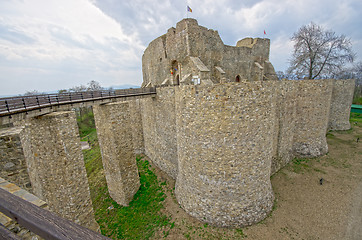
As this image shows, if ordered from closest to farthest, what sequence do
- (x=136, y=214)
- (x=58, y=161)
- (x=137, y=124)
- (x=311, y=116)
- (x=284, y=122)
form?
(x=58, y=161)
(x=136, y=214)
(x=284, y=122)
(x=311, y=116)
(x=137, y=124)

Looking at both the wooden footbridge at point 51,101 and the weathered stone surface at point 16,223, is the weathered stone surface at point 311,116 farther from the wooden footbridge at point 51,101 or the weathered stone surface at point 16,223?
the weathered stone surface at point 16,223

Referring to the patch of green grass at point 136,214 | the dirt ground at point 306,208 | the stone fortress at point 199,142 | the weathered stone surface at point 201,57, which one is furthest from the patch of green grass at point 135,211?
the weathered stone surface at point 201,57

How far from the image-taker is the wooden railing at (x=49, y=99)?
19.8ft

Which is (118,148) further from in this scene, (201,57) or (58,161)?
(201,57)

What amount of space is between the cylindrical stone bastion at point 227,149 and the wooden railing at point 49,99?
16.1 feet

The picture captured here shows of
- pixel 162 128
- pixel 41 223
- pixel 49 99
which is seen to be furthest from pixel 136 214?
pixel 41 223

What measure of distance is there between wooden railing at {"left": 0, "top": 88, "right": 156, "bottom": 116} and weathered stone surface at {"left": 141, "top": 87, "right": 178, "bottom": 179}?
5.20 feet

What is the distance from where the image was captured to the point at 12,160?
4.69m

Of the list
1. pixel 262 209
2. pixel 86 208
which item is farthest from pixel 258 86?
pixel 86 208

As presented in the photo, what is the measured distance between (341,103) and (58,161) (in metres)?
27.6

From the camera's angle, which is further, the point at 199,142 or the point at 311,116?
the point at 311,116

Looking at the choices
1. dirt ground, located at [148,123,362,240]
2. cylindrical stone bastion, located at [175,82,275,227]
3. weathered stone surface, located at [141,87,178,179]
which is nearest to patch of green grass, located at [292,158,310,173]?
dirt ground, located at [148,123,362,240]

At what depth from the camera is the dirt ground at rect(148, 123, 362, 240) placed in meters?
7.89

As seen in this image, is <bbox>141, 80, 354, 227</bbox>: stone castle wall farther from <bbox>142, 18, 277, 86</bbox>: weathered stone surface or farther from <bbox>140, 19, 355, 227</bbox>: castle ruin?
<bbox>142, 18, 277, 86</bbox>: weathered stone surface
